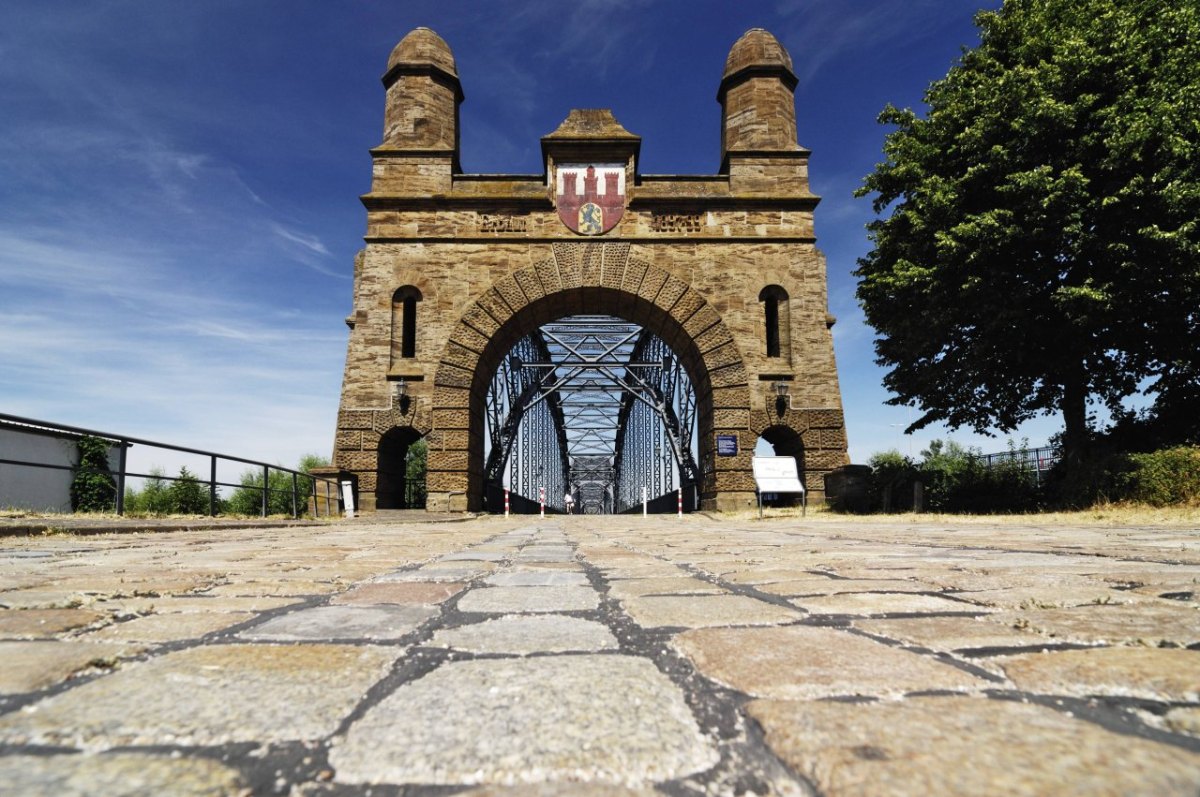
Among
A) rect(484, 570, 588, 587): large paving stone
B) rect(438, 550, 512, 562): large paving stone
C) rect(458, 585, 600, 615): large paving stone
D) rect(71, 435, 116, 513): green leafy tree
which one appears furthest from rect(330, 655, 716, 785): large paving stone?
rect(71, 435, 116, 513): green leafy tree

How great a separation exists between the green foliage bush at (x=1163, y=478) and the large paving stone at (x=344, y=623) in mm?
11153

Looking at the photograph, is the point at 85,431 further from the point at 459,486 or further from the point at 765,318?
the point at 765,318

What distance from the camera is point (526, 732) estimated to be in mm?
811

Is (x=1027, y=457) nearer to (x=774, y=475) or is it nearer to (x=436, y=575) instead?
(x=774, y=475)

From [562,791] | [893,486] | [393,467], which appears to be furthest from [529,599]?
[393,467]

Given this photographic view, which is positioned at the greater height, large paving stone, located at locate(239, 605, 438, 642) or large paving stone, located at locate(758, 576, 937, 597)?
large paving stone, located at locate(239, 605, 438, 642)

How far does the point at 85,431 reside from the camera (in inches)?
237

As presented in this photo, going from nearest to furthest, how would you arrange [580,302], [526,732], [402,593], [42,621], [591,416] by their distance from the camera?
1. [526,732]
2. [42,621]
3. [402,593]
4. [580,302]
5. [591,416]

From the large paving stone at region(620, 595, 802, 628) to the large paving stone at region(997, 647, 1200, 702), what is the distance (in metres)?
0.56

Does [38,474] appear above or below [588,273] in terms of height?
below

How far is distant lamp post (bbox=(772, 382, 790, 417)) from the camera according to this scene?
15188mm

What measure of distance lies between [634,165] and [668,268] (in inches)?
113

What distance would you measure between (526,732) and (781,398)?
15.0m

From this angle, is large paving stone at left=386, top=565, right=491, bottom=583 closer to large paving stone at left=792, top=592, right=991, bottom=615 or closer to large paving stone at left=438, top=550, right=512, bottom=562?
large paving stone at left=438, top=550, right=512, bottom=562
